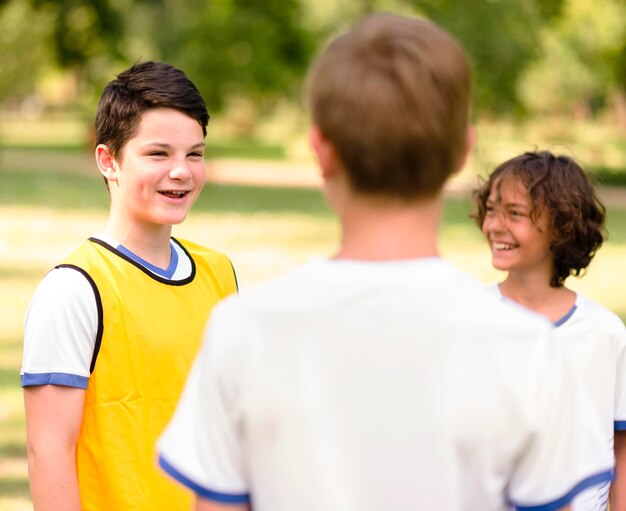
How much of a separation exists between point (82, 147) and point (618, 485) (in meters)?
44.9

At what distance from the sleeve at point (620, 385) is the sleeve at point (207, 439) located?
155 cm

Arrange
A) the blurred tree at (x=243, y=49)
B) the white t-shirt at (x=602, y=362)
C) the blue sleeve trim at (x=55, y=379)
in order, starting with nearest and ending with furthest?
the blue sleeve trim at (x=55, y=379) < the white t-shirt at (x=602, y=362) < the blurred tree at (x=243, y=49)

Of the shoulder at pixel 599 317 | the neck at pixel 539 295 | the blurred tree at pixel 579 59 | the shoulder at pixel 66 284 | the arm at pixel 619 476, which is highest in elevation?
the blurred tree at pixel 579 59

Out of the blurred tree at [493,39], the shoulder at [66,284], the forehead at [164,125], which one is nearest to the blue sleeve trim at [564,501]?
the shoulder at [66,284]

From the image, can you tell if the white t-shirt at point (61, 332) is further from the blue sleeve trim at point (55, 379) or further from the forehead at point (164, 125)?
the forehead at point (164, 125)

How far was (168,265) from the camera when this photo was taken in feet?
9.46

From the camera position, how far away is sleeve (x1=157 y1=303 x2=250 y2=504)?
171 cm

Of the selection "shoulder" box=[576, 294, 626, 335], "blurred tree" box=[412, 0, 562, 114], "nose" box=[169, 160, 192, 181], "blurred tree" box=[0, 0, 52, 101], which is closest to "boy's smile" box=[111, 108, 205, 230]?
"nose" box=[169, 160, 192, 181]

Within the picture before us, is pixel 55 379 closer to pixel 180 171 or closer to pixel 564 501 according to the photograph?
pixel 180 171

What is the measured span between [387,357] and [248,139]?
56432 mm

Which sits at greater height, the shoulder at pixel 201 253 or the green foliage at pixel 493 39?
the green foliage at pixel 493 39

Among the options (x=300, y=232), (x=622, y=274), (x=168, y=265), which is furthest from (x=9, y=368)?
(x=300, y=232)

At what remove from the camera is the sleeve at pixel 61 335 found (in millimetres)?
2547

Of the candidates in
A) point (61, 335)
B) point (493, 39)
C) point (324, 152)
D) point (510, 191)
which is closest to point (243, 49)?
point (493, 39)
